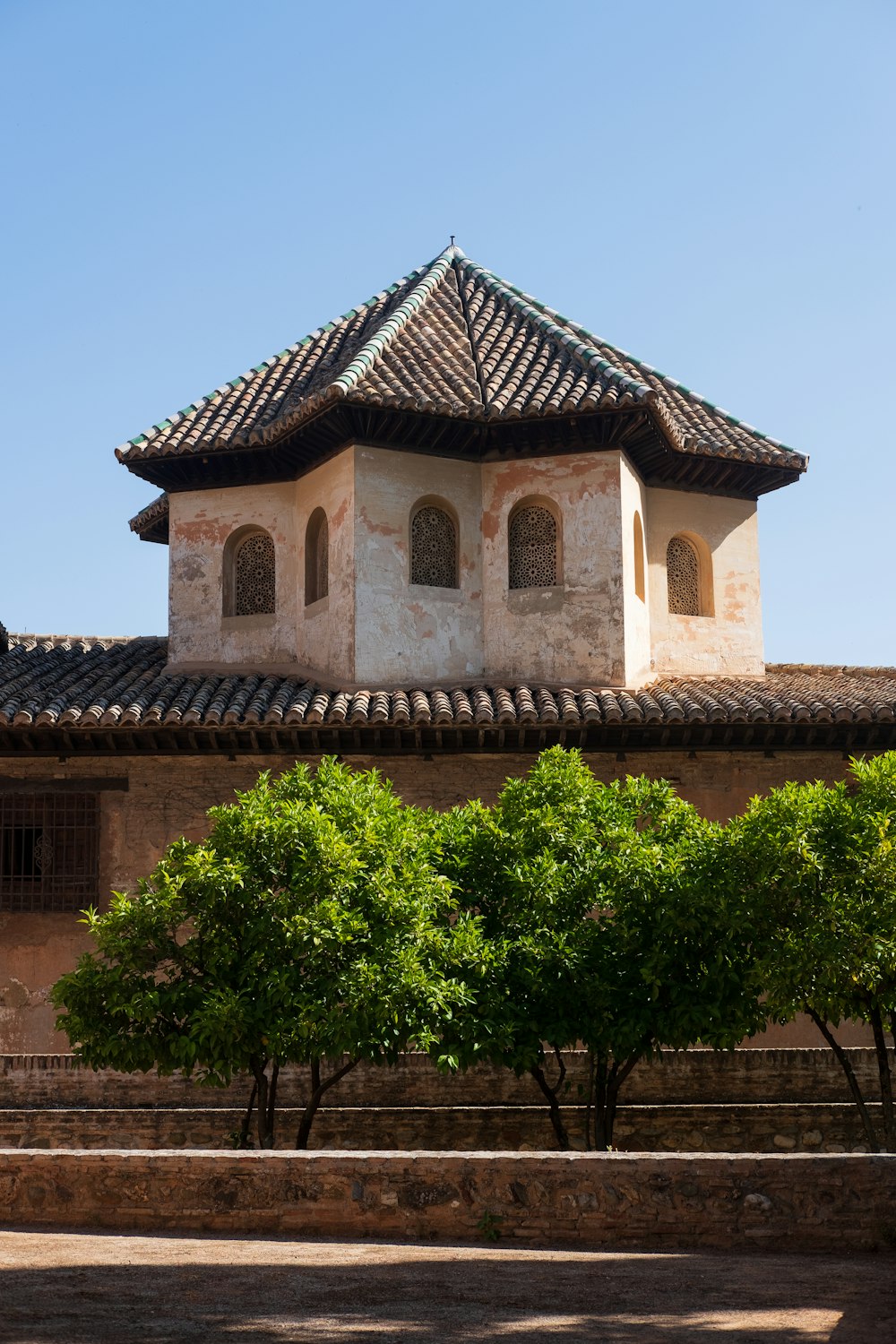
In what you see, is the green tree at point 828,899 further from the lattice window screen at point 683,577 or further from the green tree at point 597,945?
the lattice window screen at point 683,577

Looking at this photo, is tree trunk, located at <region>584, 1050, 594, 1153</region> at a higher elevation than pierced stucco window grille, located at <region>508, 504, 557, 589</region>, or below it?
below

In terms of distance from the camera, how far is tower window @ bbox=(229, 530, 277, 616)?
17.8m

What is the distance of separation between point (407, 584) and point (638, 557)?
285 cm

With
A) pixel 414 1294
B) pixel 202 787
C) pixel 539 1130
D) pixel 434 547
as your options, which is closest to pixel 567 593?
pixel 434 547

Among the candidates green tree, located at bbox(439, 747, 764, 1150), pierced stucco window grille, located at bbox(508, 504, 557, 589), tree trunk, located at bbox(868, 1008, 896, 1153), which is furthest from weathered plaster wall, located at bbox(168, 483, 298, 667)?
tree trunk, located at bbox(868, 1008, 896, 1153)

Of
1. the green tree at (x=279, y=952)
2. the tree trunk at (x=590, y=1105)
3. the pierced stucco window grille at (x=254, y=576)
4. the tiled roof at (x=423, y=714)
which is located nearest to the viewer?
the green tree at (x=279, y=952)

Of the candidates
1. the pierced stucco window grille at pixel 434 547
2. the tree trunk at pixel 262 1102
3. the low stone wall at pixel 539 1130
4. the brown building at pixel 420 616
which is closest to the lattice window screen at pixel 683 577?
the brown building at pixel 420 616

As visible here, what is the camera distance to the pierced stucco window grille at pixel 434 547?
17031 mm

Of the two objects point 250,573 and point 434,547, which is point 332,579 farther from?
point 250,573

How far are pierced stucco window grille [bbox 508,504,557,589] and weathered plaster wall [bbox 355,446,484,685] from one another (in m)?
0.41

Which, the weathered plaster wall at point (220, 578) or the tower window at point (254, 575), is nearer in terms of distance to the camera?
the weathered plaster wall at point (220, 578)

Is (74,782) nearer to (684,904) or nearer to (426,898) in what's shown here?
(426,898)

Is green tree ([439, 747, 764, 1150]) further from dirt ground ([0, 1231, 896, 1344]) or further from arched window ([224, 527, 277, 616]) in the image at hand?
arched window ([224, 527, 277, 616])

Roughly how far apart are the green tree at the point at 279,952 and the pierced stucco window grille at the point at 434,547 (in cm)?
558
